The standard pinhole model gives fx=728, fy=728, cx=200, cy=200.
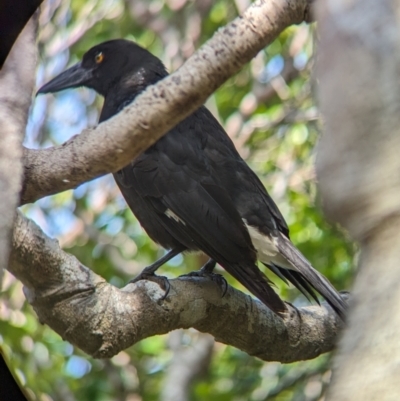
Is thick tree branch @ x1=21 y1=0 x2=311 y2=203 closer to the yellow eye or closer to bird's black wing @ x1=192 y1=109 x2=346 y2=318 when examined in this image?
bird's black wing @ x1=192 y1=109 x2=346 y2=318

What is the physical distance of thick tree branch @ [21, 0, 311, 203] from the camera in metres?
1.87

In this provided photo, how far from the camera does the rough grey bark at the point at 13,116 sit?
1.22m

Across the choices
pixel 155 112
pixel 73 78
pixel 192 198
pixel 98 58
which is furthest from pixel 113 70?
pixel 155 112

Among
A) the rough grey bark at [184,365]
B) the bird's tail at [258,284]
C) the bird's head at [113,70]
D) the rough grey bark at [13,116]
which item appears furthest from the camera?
the bird's head at [113,70]

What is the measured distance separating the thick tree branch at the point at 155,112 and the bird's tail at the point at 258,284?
1.10 m

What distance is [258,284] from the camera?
300 centimetres

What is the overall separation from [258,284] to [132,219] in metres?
2.88

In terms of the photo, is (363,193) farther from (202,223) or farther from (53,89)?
(53,89)

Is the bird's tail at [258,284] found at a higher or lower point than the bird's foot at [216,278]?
lower

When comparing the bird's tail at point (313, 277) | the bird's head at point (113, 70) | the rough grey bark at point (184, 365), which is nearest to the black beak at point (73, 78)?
the bird's head at point (113, 70)

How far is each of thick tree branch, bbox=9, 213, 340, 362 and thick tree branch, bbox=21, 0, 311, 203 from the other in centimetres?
19

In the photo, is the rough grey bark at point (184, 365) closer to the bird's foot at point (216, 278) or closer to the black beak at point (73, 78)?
the bird's foot at point (216, 278)

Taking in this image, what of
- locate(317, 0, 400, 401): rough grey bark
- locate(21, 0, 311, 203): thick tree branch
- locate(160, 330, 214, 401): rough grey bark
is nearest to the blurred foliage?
locate(160, 330, 214, 401): rough grey bark

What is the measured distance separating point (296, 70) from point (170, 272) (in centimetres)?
180
